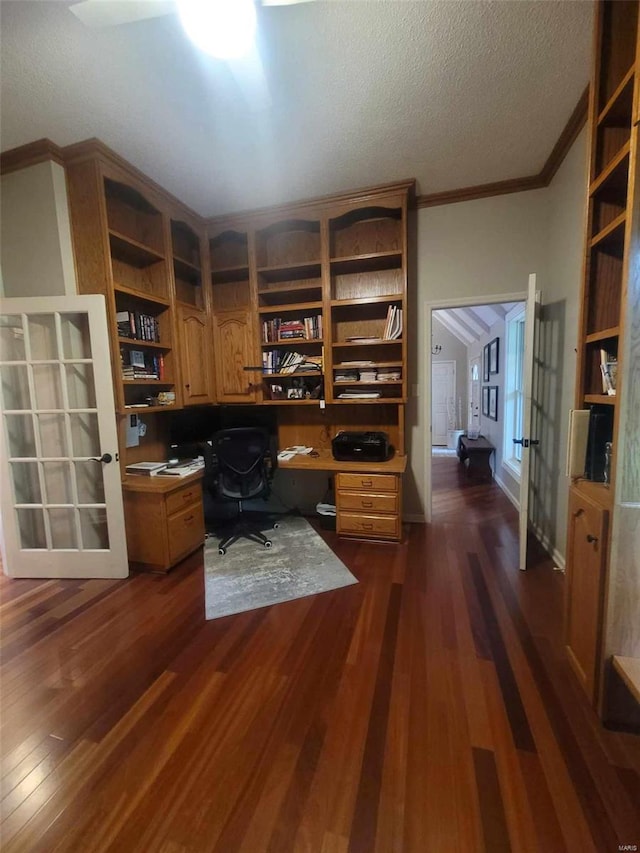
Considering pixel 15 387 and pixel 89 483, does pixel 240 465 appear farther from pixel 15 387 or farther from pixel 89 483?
pixel 15 387

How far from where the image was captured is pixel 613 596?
1.25 m

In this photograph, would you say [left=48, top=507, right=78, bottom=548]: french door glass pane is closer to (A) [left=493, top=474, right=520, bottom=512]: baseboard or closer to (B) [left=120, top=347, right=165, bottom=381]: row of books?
(B) [left=120, top=347, right=165, bottom=381]: row of books

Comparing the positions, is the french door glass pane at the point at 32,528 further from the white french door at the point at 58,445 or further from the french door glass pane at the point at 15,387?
the french door glass pane at the point at 15,387

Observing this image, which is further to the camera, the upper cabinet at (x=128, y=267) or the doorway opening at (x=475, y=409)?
the doorway opening at (x=475, y=409)

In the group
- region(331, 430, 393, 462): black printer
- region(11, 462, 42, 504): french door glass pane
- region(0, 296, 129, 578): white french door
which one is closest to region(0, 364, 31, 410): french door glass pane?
region(0, 296, 129, 578): white french door

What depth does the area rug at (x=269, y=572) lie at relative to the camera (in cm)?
213

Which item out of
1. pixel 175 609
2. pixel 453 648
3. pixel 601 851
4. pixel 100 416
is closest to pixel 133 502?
pixel 100 416

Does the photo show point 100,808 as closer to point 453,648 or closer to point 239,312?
point 453,648

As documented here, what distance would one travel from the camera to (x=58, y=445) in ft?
7.89

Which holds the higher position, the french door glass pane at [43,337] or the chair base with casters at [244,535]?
the french door glass pane at [43,337]

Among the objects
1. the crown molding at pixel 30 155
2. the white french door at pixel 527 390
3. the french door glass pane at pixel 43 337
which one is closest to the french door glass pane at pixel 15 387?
the french door glass pane at pixel 43 337

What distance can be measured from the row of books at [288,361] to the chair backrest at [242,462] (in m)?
0.73

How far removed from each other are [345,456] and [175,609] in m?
1.65

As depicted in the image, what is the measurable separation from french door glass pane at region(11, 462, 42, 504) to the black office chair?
120 cm
